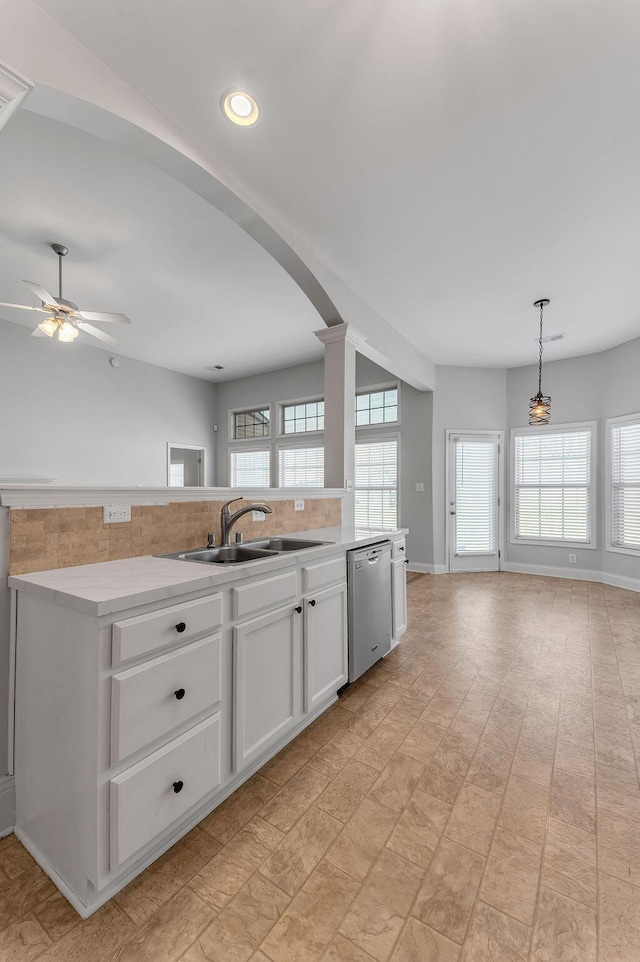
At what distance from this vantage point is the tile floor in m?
1.17

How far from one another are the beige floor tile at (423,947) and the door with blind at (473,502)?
4996 millimetres

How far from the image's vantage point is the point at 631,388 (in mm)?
5004

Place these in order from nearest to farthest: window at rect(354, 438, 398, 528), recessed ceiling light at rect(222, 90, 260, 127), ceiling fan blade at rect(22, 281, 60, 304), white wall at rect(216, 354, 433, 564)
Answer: recessed ceiling light at rect(222, 90, 260, 127) < ceiling fan blade at rect(22, 281, 60, 304) < white wall at rect(216, 354, 433, 564) < window at rect(354, 438, 398, 528)

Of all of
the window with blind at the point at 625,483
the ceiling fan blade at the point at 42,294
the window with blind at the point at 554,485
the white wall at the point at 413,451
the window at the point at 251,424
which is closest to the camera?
the ceiling fan blade at the point at 42,294

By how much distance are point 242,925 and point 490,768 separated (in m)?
1.22

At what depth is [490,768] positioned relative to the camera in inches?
74.7

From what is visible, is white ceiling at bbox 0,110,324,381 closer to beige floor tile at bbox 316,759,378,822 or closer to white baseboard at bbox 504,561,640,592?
beige floor tile at bbox 316,759,378,822

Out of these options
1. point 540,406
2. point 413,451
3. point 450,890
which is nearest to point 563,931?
point 450,890

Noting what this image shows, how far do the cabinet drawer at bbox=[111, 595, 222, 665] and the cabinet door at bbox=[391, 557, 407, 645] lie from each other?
1726 mm

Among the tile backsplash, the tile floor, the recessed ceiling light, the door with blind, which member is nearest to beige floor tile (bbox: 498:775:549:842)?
the tile floor

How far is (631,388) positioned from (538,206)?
335cm

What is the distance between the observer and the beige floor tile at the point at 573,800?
1.61m

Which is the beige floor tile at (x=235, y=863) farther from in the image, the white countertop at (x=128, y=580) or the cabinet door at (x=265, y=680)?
the white countertop at (x=128, y=580)

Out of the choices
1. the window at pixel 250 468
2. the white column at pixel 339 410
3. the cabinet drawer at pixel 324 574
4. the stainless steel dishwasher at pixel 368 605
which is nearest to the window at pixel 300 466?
the window at pixel 250 468
